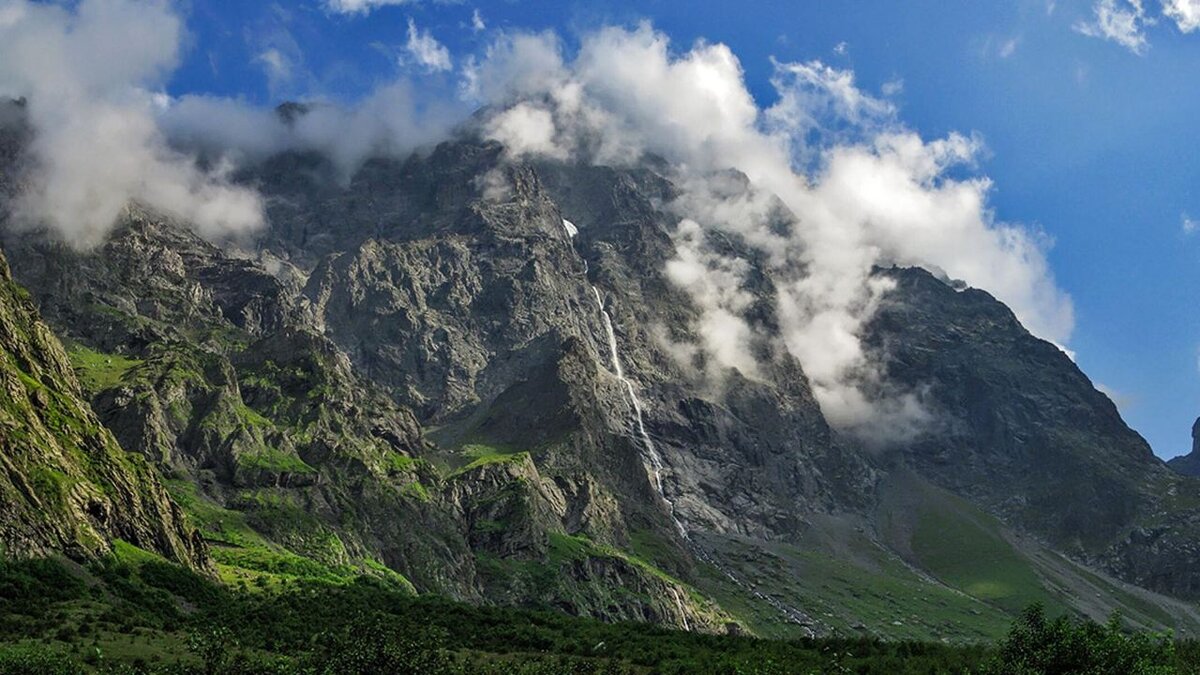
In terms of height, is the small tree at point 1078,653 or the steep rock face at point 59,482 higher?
the small tree at point 1078,653

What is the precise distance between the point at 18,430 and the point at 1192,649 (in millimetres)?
184578

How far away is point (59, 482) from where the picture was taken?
16912cm

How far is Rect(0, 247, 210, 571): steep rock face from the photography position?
15750 centimetres

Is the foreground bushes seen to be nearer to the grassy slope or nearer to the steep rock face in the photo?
the grassy slope

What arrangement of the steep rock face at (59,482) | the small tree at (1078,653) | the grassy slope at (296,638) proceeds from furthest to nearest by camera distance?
the steep rock face at (59,482)
the grassy slope at (296,638)
the small tree at (1078,653)

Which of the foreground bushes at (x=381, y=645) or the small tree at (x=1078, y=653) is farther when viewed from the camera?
the foreground bushes at (x=381, y=645)

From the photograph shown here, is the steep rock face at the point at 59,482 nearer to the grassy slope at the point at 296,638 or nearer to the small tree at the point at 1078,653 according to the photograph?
the grassy slope at the point at 296,638

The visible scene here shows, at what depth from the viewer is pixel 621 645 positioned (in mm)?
161750

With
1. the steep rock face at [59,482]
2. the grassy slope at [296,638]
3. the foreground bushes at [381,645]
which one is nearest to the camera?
the foreground bushes at [381,645]

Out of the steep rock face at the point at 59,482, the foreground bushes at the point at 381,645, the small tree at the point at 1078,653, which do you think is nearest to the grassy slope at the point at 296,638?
the foreground bushes at the point at 381,645

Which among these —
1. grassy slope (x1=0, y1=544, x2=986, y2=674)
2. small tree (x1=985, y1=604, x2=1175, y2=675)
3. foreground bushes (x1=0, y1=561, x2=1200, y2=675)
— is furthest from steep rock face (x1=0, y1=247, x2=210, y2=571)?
small tree (x1=985, y1=604, x2=1175, y2=675)

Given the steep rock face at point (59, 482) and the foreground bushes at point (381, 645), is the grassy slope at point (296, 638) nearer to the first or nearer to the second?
the foreground bushes at point (381, 645)

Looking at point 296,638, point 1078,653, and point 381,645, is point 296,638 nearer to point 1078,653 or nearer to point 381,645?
point 381,645

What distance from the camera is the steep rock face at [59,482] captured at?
15750 cm
